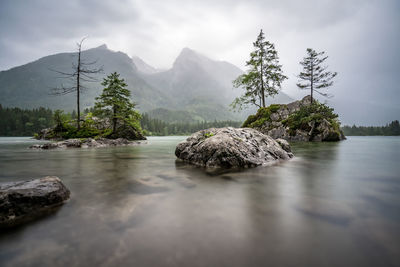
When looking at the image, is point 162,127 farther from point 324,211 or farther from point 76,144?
point 324,211

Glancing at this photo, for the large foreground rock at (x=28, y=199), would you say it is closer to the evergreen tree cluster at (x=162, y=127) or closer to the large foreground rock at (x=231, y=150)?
the large foreground rock at (x=231, y=150)

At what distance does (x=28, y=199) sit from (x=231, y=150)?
19.0 ft

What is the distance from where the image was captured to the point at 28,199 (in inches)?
118

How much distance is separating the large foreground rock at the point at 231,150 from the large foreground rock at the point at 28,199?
488cm

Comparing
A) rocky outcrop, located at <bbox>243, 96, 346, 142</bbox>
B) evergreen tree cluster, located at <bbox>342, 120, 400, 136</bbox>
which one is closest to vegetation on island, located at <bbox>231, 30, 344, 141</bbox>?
rocky outcrop, located at <bbox>243, 96, 346, 142</bbox>

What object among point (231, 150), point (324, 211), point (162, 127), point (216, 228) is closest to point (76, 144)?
point (231, 150)

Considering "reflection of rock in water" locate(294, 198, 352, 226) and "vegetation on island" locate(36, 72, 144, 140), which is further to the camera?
"vegetation on island" locate(36, 72, 144, 140)

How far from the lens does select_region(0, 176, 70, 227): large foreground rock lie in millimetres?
2721

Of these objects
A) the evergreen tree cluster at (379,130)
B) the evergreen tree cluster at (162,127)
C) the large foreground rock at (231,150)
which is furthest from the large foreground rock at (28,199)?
the evergreen tree cluster at (162,127)

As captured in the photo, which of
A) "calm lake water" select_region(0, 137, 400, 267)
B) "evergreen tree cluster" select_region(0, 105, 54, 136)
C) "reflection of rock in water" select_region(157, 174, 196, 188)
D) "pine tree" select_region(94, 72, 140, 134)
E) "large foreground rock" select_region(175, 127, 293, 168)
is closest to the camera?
"calm lake water" select_region(0, 137, 400, 267)

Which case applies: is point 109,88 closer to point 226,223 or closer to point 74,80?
point 74,80

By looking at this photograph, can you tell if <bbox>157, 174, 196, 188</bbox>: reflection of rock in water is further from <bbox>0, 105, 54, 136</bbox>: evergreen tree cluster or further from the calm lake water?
<bbox>0, 105, 54, 136</bbox>: evergreen tree cluster

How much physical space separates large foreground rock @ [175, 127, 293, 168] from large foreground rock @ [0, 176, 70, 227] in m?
4.88

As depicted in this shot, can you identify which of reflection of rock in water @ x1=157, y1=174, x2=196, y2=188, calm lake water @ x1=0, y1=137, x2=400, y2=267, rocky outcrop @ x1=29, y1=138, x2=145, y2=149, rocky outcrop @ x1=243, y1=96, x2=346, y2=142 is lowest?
reflection of rock in water @ x1=157, y1=174, x2=196, y2=188
